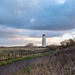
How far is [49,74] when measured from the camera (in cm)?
612

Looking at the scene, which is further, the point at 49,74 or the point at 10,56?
the point at 10,56

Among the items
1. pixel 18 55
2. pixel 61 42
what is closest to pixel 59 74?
pixel 18 55

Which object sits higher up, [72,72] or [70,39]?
[70,39]

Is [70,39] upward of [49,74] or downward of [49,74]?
upward

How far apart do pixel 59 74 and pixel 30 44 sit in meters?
53.7

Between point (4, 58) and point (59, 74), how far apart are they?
14.5 meters

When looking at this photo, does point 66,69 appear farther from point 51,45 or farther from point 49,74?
point 51,45

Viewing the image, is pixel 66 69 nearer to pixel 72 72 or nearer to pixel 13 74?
pixel 72 72

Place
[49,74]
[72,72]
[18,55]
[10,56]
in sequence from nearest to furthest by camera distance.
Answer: [49,74], [72,72], [10,56], [18,55]

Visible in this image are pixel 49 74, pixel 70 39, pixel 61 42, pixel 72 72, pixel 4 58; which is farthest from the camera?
pixel 61 42

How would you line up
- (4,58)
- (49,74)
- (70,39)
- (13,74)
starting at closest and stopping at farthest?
1. (49,74)
2. (13,74)
3. (4,58)
4. (70,39)

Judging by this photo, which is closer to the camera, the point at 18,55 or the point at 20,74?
the point at 20,74

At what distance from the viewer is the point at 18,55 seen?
2345 cm

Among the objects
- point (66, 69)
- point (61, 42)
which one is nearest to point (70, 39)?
point (61, 42)
